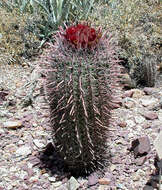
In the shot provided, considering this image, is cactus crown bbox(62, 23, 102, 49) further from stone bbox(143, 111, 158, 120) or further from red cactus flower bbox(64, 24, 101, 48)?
stone bbox(143, 111, 158, 120)

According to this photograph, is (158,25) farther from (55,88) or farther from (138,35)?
(55,88)

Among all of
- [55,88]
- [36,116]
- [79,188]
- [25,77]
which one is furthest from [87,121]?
[25,77]

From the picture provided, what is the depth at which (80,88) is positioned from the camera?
96.8 inches

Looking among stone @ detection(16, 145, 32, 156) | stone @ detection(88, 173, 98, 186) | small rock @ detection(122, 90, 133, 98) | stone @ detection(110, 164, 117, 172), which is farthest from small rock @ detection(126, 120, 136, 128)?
stone @ detection(16, 145, 32, 156)

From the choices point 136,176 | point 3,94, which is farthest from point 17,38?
point 136,176

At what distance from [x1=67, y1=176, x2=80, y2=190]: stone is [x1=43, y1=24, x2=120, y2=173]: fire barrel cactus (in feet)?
0.52

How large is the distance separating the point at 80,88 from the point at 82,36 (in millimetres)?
324

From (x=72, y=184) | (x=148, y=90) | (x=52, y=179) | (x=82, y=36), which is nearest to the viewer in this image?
(x=82, y=36)

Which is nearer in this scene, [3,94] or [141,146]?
[141,146]

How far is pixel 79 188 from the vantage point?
112 inches

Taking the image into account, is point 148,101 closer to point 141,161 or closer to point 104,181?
point 141,161

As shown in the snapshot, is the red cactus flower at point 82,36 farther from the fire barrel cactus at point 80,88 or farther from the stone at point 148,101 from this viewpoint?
the stone at point 148,101

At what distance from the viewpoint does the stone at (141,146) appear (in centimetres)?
306

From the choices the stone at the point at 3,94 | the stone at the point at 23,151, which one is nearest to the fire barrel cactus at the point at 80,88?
the stone at the point at 23,151
